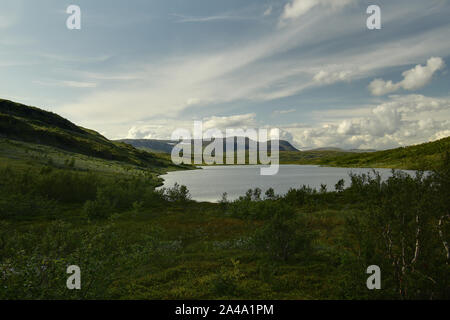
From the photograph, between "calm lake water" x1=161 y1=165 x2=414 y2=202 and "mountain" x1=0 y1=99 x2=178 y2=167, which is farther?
"mountain" x1=0 y1=99 x2=178 y2=167

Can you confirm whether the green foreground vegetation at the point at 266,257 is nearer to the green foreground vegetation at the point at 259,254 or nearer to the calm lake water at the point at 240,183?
the green foreground vegetation at the point at 259,254

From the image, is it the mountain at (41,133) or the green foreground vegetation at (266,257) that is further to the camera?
the mountain at (41,133)

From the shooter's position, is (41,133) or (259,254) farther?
(41,133)

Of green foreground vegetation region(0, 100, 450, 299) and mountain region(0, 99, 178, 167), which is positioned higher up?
mountain region(0, 99, 178, 167)

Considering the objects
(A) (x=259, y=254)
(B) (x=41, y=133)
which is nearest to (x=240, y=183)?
(A) (x=259, y=254)

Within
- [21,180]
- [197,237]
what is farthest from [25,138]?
[197,237]

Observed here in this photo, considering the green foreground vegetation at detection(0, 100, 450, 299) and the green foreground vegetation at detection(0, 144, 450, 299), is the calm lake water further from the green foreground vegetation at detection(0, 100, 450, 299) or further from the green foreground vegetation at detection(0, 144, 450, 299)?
the green foreground vegetation at detection(0, 144, 450, 299)

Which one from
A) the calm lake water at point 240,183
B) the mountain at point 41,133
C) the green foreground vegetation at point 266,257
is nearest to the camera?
the green foreground vegetation at point 266,257

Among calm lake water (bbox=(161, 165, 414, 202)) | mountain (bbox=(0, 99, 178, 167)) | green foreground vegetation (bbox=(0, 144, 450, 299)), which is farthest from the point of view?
mountain (bbox=(0, 99, 178, 167))

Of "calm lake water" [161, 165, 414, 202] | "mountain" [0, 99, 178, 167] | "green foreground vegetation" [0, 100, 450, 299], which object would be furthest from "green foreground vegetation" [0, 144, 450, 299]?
A: "mountain" [0, 99, 178, 167]

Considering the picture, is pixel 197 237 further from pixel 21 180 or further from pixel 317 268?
pixel 21 180

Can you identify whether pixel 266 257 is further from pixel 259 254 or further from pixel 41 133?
pixel 41 133

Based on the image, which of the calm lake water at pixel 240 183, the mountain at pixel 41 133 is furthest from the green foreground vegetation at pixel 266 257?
the mountain at pixel 41 133
